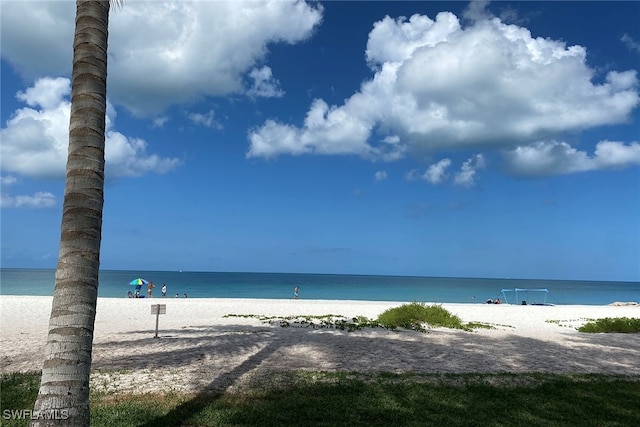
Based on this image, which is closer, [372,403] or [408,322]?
[372,403]

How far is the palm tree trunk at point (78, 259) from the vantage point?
5.18m

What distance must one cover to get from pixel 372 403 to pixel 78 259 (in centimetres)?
511

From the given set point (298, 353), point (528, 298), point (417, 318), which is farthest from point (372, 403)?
point (528, 298)

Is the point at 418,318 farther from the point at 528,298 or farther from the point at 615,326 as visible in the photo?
the point at 528,298

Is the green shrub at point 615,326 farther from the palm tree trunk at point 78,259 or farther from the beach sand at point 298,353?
the palm tree trunk at point 78,259

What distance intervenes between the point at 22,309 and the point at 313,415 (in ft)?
84.1

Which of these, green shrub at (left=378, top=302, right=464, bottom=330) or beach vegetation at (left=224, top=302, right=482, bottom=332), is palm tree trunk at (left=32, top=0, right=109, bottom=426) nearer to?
beach vegetation at (left=224, top=302, right=482, bottom=332)

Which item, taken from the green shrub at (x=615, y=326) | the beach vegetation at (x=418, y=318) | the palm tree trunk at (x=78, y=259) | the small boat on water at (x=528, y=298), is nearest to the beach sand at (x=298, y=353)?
the beach vegetation at (x=418, y=318)

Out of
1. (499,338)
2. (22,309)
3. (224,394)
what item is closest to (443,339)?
(499,338)

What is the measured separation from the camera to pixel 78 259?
17.3ft

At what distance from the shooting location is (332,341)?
555 inches

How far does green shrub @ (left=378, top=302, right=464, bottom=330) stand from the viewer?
18.7 metres

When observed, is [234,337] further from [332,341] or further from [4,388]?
[4,388]

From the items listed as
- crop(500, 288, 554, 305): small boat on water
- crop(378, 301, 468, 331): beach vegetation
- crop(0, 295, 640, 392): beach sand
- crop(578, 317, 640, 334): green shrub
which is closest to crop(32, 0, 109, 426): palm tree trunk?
crop(0, 295, 640, 392): beach sand
